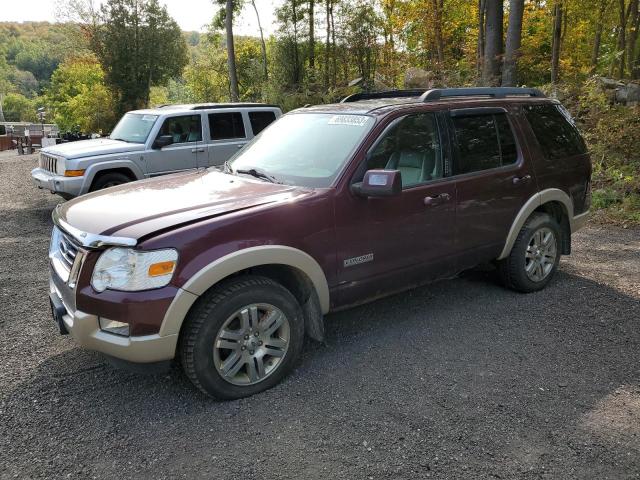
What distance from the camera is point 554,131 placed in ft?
16.4

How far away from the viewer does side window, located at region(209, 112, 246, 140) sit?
30.5ft

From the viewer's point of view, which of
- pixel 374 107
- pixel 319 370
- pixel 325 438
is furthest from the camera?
pixel 374 107

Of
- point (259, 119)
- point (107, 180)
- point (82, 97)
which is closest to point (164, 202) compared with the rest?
point (107, 180)

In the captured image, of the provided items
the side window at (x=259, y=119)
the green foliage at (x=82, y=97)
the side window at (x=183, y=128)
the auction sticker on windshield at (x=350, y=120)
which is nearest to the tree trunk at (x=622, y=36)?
the side window at (x=259, y=119)

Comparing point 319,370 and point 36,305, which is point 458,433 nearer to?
point 319,370

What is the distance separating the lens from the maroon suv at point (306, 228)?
2941 mm

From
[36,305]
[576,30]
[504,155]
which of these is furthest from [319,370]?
[576,30]

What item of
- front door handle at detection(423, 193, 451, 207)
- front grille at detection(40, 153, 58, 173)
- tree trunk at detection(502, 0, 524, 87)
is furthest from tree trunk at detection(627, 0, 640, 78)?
front grille at detection(40, 153, 58, 173)

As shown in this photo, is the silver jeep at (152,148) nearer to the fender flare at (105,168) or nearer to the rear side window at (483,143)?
the fender flare at (105,168)

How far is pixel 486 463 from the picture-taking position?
268 centimetres

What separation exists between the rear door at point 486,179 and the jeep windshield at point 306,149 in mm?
922

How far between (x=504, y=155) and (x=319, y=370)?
2498 millimetres

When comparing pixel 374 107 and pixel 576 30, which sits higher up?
pixel 576 30

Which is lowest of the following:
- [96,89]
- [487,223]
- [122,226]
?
[487,223]
